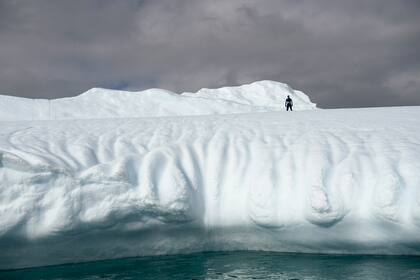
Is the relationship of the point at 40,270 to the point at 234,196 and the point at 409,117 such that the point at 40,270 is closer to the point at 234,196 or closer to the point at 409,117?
the point at 234,196

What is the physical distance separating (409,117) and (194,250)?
5079mm

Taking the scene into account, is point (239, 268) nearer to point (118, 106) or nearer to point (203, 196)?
point (203, 196)

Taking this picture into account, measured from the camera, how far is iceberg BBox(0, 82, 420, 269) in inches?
221

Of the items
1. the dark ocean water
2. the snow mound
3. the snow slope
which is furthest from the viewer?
the snow mound

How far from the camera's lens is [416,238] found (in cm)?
569

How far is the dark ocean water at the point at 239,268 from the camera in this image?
5117 millimetres

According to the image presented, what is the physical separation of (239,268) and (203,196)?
1286 mm

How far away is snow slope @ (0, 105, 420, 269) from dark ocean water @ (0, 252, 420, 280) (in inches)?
8.9

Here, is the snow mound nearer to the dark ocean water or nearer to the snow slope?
the snow slope

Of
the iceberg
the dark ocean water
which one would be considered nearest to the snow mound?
the iceberg

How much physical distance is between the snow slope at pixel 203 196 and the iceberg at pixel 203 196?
0.01 m

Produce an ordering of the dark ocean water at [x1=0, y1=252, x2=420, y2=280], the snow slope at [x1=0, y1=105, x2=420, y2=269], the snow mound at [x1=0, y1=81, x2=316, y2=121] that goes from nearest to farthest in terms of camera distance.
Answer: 1. the dark ocean water at [x1=0, y1=252, x2=420, y2=280]
2. the snow slope at [x1=0, y1=105, x2=420, y2=269]
3. the snow mound at [x1=0, y1=81, x2=316, y2=121]

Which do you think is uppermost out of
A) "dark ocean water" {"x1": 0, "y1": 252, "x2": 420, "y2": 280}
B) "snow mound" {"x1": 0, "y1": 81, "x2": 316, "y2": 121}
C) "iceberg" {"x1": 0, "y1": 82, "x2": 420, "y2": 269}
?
"snow mound" {"x1": 0, "y1": 81, "x2": 316, "y2": 121}

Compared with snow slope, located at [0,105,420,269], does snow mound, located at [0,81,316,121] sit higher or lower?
higher
